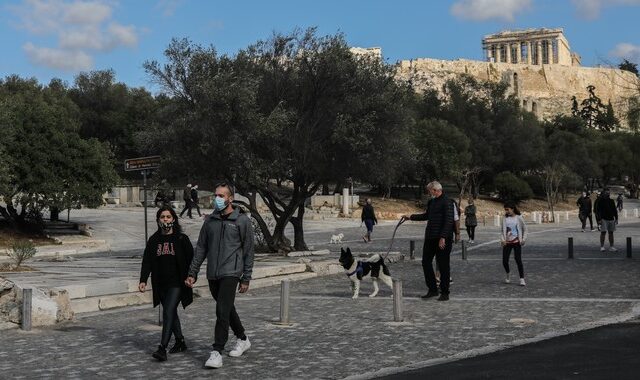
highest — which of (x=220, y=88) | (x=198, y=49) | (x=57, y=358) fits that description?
(x=198, y=49)

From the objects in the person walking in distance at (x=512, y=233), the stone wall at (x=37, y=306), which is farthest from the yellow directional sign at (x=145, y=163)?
the person walking in distance at (x=512, y=233)

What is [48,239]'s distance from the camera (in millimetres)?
27875

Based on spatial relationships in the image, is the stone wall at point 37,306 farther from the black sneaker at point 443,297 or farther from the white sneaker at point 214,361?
the black sneaker at point 443,297

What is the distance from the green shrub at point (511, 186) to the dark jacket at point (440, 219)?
53300 millimetres

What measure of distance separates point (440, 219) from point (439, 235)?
0.24 m

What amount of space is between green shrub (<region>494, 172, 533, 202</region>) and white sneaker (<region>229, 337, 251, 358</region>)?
190ft

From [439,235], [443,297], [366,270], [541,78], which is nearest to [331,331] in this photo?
[439,235]

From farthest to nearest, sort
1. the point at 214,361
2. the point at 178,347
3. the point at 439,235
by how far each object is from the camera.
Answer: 1. the point at 439,235
2. the point at 178,347
3. the point at 214,361

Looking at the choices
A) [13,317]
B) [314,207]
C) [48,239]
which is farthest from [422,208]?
[13,317]

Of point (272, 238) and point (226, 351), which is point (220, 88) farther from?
point (226, 351)

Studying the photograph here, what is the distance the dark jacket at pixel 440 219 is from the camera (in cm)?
1143

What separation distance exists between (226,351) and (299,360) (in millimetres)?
875

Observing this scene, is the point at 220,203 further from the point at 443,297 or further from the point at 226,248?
the point at 443,297

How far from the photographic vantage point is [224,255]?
7.22m
